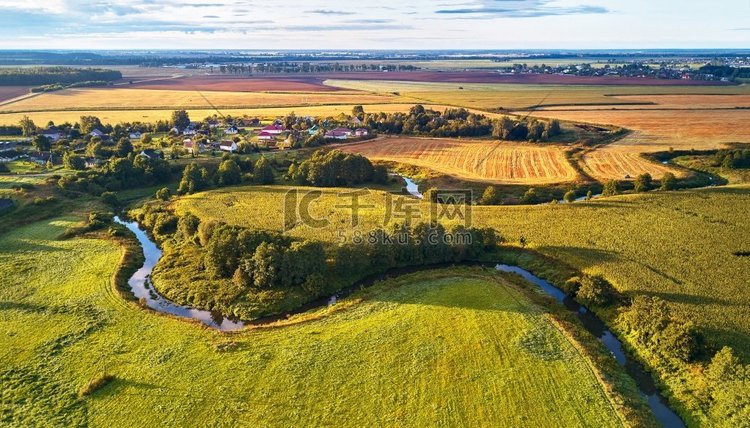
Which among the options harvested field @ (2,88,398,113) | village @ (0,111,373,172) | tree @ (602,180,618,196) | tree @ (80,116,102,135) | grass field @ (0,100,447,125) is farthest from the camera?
harvested field @ (2,88,398,113)

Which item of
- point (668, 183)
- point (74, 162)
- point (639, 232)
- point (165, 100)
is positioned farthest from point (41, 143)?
point (668, 183)

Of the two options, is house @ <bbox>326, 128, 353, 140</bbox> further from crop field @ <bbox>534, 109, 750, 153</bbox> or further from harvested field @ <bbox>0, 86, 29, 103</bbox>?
harvested field @ <bbox>0, 86, 29, 103</bbox>

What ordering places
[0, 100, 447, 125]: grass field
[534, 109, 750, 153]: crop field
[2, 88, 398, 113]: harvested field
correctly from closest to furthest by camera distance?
[534, 109, 750, 153]: crop field → [0, 100, 447, 125]: grass field → [2, 88, 398, 113]: harvested field

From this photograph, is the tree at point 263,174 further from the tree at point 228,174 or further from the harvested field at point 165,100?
the harvested field at point 165,100

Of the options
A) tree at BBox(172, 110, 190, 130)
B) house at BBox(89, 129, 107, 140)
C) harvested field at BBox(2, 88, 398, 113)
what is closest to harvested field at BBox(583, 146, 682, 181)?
harvested field at BBox(2, 88, 398, 113)

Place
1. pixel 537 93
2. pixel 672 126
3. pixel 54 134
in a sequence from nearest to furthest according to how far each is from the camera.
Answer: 1. pixel 54 134
2. pixel 672 126
3. pixel 537 93

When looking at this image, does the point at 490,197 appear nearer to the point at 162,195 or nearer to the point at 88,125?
the point at 162,195

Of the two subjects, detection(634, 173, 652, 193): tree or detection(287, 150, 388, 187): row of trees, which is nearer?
detection(634, 173, 652, 193): tree
